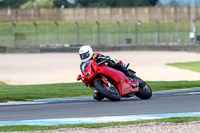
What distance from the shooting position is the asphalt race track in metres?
11.5

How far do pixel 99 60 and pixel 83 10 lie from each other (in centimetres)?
7709

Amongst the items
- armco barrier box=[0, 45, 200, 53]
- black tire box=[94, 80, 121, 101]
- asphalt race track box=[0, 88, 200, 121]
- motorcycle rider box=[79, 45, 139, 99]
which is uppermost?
motorcycle rider box=[79, 45, 139, 99]

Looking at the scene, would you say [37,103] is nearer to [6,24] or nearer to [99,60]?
[99,60]

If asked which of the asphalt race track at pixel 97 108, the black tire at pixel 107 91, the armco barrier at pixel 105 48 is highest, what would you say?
the black tire at pixel 107 91

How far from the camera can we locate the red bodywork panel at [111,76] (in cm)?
1362

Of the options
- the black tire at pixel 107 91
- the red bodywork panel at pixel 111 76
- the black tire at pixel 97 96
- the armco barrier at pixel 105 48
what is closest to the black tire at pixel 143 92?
the red bodywork panel at pixel 111 76

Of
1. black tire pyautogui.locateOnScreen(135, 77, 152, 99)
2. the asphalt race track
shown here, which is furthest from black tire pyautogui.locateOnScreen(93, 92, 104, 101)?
black tire pyautogui.locateOnScreen(135, 77, 152, 99)

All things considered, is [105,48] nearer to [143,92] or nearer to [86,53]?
[143,92]

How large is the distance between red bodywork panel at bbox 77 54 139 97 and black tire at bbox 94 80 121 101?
16 cm

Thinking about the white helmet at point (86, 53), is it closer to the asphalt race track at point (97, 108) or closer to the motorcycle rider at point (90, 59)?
the motorcycle rider at point (90, 59)

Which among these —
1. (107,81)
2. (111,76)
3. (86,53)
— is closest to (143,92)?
(111,76)

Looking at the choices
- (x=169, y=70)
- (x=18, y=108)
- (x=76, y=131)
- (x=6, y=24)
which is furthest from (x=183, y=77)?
(x=6, y=24)

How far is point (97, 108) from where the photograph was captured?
1248 centimetres

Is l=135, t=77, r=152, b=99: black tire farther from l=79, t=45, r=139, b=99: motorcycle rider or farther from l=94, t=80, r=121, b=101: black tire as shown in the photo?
l=94, t=80, r=121, b=101: black tire
